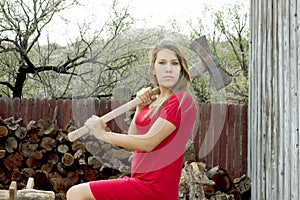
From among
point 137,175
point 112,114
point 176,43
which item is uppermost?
point 176,43

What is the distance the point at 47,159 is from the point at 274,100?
2.04m

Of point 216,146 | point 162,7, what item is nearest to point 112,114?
point 216,146

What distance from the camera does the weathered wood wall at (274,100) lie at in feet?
11.5

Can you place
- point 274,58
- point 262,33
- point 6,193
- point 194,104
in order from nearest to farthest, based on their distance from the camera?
point 194,104 → point 6,193 → point 274,58 → point 262,33

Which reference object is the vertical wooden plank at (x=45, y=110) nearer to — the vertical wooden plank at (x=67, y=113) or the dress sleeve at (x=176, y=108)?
the vertical wooden plank at (x=67, y=113)

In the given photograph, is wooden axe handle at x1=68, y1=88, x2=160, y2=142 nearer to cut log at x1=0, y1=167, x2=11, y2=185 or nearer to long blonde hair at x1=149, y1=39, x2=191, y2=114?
long blonde hair at x1=149, y1=39, x2=191, y2=114

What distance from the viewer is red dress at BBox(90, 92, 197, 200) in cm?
180

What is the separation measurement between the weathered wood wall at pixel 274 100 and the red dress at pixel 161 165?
177cm

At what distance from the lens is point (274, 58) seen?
4.05 meters

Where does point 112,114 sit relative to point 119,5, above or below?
below

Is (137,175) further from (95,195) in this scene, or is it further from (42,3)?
(42,3)

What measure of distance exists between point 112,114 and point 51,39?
184 inches

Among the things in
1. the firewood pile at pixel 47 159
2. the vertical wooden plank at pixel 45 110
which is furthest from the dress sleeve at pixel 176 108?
the vertical wooden plank at pixel 45 110

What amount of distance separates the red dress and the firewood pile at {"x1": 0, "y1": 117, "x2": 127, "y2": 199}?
2.88m
